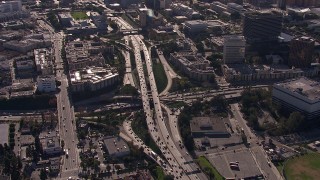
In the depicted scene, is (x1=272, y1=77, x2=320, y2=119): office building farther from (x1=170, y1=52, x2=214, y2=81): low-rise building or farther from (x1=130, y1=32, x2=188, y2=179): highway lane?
(x1=130, y1=32, x2=188, y2=179): highway lane

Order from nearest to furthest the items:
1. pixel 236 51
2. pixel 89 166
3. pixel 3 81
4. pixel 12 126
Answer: pixel 89 166 < pixel 12 126 < pixel 3 81 < pixel 236 51

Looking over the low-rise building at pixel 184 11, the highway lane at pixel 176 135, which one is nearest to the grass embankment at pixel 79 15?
the low-rise building at pixel 184 11

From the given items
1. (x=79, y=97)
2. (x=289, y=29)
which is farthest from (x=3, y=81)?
(x=289, y=29)

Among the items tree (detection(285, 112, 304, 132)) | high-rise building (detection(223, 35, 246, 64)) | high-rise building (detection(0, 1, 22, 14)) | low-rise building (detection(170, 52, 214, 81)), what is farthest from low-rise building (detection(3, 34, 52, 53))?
tree (detection(285, 112, 304, 132))

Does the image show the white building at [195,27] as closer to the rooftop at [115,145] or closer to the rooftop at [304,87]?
the rooftop at [304,87]

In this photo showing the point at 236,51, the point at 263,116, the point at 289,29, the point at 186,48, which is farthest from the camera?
the point at 289,29

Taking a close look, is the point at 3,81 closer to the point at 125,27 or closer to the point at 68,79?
the point at 68,79
